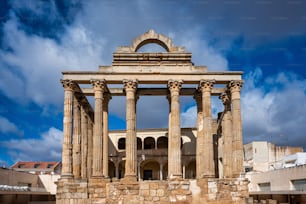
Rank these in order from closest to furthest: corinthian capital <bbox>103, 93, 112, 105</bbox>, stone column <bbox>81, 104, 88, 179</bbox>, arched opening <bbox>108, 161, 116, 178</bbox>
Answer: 1. corinthian capital <bbox>103, 93, 112, 105</bbox>
2. stone column <bbox>81, 104, 88, 179</bbox>
3. arched opening <bbox>108, 161, 116, 178</bbox>

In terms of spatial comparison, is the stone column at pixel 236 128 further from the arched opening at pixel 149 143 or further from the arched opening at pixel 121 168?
the arched opening at pixel 149 143

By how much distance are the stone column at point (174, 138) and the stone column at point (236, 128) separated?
460 cm

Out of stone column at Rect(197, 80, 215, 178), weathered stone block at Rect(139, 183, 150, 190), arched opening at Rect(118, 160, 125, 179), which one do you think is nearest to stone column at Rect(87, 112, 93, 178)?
weathered stone block at Rect(139, 183, 150, 190)

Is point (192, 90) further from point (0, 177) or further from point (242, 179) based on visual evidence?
point (0, 177)

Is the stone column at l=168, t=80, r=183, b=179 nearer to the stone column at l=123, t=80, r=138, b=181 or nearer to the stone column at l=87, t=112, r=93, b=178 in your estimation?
the stone column at l=123, t=80, r=138, b=181

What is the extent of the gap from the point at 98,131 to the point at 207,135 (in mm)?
9112

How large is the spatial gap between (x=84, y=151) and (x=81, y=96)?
205 inches

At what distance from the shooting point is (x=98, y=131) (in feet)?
101

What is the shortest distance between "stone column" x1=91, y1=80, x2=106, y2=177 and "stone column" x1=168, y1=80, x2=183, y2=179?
18.8ft

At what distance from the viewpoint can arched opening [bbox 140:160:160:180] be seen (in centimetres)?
5526

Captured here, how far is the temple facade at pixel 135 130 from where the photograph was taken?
95.7 feet

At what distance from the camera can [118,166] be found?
52906 mm

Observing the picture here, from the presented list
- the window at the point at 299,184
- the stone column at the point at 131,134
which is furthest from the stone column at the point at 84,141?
the window at the point at 299,184

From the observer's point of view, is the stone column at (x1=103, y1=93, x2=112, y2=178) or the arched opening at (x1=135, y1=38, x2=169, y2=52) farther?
the arched opening at (x1=135, y1=38, x2=169, y2=52)
